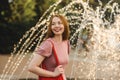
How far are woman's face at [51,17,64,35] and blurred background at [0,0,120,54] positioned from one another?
13.5m

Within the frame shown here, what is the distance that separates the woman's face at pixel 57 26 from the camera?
13.3 ft

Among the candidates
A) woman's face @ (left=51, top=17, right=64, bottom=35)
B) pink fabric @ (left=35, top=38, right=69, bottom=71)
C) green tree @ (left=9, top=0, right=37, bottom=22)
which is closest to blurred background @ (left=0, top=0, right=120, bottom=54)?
green tree @ (left=9, top=0, right=37, bottom=22)

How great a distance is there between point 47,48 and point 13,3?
47.1 feet

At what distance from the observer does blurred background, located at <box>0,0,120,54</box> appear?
17.6m

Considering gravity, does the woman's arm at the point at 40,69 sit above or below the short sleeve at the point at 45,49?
below

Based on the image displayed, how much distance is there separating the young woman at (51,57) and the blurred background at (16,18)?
13.5 meters

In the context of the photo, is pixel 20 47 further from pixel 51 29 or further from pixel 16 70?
pixel 51 29

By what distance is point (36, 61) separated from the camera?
3918 millimetres

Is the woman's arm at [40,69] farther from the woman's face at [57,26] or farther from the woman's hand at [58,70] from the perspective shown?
the woman's face at [57,26]

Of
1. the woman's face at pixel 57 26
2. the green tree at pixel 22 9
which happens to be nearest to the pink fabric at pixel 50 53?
the woman's face at pixel 57 26

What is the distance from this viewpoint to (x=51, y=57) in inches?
156

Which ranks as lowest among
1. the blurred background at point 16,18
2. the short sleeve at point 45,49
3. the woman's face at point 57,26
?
the blurred background at point 16,18

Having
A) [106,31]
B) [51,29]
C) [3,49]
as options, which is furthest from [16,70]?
[51,29]

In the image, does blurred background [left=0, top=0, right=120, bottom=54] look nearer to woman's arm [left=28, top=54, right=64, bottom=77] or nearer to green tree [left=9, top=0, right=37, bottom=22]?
green tree [left=9, top=0, right=37, bottom=22]
